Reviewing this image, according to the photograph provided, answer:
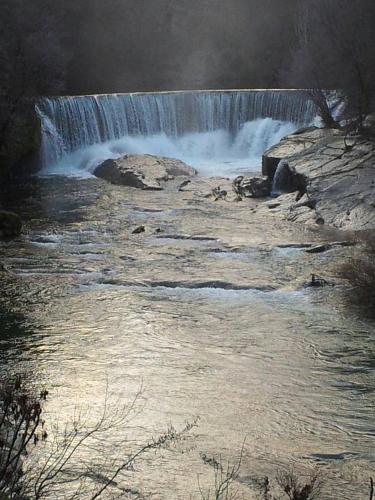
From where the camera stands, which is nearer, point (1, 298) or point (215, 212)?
point (1, 298)

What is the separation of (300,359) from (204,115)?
74.1ft

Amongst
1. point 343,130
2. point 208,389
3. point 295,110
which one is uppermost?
point 295,110

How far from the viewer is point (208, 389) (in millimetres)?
7922

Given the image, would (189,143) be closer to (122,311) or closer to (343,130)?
(343,130)

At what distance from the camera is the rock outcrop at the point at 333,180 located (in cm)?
1605

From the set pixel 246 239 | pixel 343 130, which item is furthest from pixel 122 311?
pixel 343 130

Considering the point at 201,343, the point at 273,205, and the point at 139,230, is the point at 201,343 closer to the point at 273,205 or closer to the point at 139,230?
the point at 139,230

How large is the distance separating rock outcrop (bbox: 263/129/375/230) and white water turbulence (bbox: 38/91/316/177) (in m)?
5.20

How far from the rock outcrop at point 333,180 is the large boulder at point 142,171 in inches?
138

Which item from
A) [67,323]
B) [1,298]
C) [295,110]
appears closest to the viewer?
[67,323]

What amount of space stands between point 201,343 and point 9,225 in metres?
7.32

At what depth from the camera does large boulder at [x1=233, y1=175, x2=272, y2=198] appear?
20016mm

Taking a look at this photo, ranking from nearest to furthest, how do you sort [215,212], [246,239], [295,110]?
[246,239]
[215,212]
[295,110]

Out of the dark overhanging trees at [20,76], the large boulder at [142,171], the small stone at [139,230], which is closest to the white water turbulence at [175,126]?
the large boulder at [142,171]
